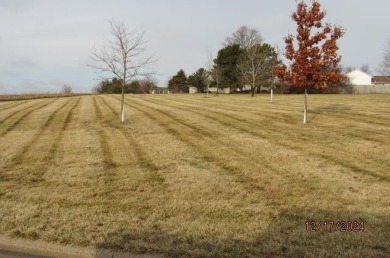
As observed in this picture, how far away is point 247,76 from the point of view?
Result: 59625mm

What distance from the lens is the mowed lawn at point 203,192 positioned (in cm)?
530

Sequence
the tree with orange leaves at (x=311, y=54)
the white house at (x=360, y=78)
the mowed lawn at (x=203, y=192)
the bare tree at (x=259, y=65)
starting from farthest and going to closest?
the white house at (x=360, y=78) → the bare tree at (x=259, y=65) → the tree with orange leaves at (x=311, y=54) → the mowed lawn at (x=203, y=192)

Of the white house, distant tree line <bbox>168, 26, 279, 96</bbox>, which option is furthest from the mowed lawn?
the white house

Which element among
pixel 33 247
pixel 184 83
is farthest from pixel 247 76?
pixel 33 247

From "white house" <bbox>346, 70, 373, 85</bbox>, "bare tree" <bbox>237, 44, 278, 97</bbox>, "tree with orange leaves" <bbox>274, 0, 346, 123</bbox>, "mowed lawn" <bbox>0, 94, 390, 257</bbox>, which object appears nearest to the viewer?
"mowed lawn" <bbox>0, 94, 390, 257</bbox>

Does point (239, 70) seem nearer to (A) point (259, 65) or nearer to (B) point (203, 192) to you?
(A) point (259, 65)

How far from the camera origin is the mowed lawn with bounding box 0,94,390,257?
17.4 feet

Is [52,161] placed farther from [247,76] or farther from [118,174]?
[247,76]

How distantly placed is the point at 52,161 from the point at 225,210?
6.38 m

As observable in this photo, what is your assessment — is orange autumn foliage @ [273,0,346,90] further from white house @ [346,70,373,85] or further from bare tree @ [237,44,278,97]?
white house @ [346,70,373,85]

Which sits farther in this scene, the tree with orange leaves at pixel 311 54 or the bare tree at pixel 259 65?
the bare tree at pixel 259 65

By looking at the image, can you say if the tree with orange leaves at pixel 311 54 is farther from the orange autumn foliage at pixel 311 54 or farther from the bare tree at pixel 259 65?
the bare tree at pixel 259 65

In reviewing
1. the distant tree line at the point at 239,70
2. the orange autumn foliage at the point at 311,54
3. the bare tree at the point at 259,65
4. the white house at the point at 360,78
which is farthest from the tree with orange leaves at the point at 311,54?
the white house at the point at 360,78

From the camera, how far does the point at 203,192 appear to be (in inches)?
302
